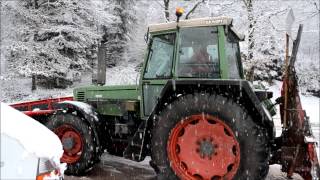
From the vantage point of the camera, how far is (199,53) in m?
5.26

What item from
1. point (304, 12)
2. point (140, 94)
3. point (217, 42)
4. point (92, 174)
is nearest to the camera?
point (217, 42)

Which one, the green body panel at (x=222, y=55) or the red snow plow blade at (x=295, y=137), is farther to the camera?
the green body panel at (x=222, y=55)

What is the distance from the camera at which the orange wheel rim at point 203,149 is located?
468 centimetres

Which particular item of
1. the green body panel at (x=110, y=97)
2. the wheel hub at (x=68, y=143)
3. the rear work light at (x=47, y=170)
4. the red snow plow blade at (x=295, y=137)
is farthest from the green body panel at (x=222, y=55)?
the wheel hub at (x=68, y=143)

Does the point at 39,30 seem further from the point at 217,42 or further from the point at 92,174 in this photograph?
the point at 217,42

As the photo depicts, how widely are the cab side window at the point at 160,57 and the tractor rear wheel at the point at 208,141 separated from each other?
846 millimetres

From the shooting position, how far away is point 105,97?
6.50 meters

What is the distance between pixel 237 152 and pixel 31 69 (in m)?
14.5

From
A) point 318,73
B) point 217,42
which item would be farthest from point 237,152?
point 318,73

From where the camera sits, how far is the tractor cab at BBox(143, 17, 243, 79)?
516 centimetres

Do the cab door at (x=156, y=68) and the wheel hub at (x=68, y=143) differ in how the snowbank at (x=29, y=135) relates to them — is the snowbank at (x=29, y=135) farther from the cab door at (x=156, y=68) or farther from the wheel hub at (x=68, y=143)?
the wheel hub at (x=68, y=143)

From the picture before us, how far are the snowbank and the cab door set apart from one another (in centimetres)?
234

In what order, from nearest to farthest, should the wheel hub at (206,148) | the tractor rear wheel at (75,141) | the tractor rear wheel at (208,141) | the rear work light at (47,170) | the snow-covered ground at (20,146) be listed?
the snow-covered ground at (20,146), the rear work light at (47,170), the tractor rear wheel at (208,141), the wheel hub at (206,148), the tractor rear wheel at (75,141)

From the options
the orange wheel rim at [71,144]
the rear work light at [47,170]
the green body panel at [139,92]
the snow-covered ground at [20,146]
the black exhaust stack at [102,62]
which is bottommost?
the orange wheel rim at [71,144]
